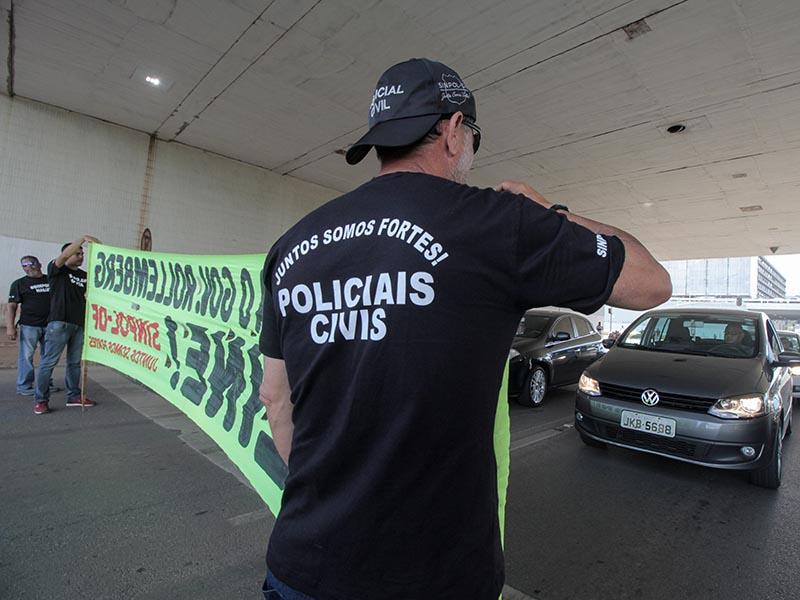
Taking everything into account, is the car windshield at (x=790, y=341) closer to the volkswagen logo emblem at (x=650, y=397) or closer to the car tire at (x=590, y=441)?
the car tire at (x=590, y=441)

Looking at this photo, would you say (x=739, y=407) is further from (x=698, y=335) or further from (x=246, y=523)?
(x=246, y=523)

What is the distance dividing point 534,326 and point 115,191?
9.08 m

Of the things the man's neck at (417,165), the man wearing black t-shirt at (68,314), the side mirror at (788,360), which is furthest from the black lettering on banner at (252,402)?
the side mirror at (788,360)

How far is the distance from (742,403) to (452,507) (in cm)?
407

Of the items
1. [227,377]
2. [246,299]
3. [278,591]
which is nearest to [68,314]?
[227,377]

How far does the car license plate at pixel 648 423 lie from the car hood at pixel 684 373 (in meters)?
0.26

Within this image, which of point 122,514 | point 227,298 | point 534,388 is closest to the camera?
point 122,514

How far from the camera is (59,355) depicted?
543 centimetres

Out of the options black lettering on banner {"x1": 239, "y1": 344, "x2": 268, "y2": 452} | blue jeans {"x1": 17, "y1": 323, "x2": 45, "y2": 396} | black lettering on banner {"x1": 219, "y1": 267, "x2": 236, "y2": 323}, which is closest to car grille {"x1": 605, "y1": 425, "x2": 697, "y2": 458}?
black lettering on banner {"x1": 239, "y1": 344, "x2": 268, "y2": 452}

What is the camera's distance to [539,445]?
516cm

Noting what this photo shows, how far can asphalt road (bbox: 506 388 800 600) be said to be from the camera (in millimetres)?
2547

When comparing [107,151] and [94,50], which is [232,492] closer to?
[94,50]

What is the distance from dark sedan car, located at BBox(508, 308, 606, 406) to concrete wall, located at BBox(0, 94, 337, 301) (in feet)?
24.7

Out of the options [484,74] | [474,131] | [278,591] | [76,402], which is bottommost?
[76,402]
